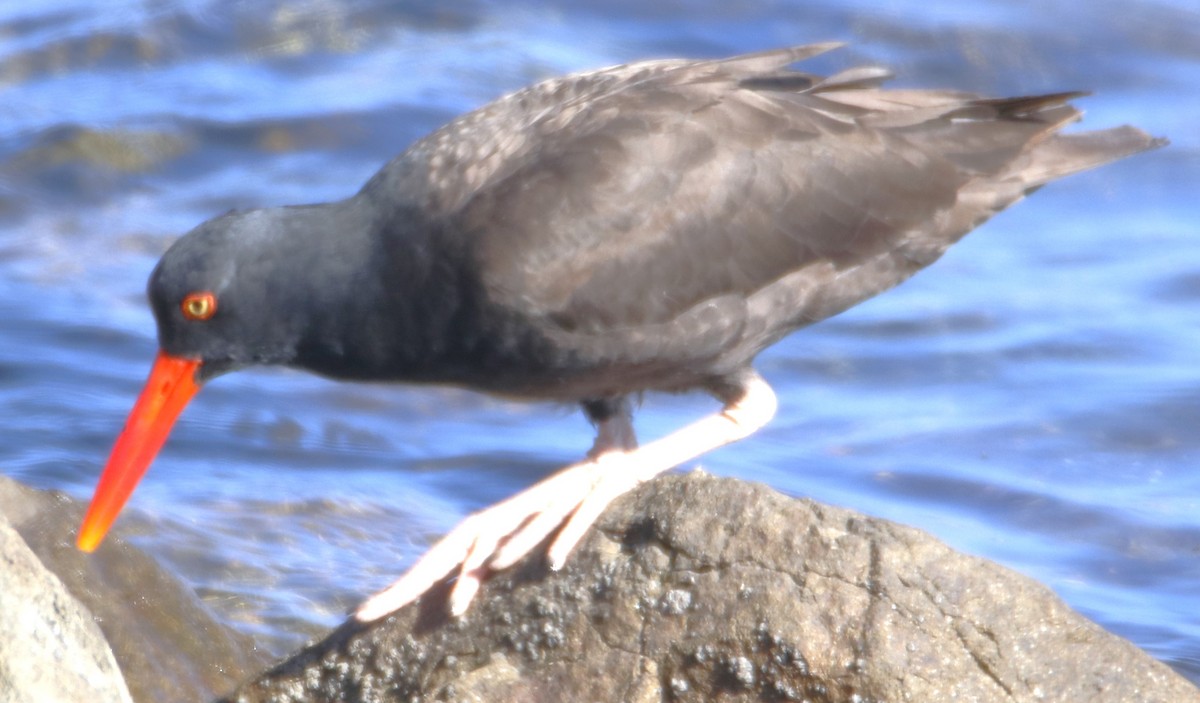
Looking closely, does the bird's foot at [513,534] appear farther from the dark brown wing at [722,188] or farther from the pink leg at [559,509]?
the dark brown wing at [722,188]

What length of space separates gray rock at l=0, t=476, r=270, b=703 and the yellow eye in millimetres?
875

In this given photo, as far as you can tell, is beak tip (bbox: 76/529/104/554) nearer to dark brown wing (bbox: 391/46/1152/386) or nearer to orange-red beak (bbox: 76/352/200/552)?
orange-red beak (bbox: 76/352/200/552)

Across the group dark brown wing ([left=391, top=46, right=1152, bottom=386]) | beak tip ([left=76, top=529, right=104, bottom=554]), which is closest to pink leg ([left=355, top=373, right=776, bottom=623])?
dark brown wing ([left=391, top=46, right=1152, bottom=386])

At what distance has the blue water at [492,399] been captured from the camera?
657 cm

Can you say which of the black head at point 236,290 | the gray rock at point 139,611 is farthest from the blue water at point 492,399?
the black head at point 236,290

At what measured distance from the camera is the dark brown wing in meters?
4.52

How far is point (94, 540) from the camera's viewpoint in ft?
15.6

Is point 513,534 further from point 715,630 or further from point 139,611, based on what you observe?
point 139,611

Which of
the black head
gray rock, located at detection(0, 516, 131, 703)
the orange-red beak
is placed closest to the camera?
gray rock, located at detection(0, 516, 131, 703)

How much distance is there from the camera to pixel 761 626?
3631 mm

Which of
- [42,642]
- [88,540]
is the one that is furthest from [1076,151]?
[42,642]

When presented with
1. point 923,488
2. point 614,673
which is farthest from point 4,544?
point 923,488

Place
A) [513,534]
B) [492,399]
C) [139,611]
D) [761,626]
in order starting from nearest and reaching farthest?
[761,626] → [513,534] → [139,611] → [492,399]

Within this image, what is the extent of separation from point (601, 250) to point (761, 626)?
138cm
